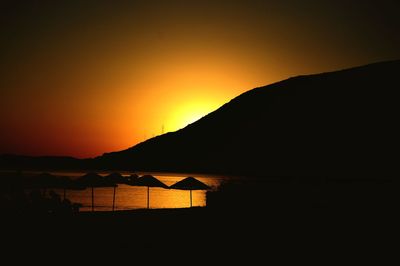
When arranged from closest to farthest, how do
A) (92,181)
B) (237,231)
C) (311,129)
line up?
(237,231)
(92,181)
(311,129)

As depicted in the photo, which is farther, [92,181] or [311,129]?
[311,129]

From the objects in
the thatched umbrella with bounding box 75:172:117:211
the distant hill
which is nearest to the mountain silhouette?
the distant hill

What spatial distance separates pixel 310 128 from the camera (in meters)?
122

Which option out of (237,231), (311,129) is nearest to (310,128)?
(311,129)

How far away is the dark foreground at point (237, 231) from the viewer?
993cm

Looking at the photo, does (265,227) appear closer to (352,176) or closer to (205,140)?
(352,176)

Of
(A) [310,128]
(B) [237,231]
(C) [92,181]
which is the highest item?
(A) [310,128]

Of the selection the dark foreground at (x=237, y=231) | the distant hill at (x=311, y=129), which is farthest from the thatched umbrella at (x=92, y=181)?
the distant hill at (x=311, y=129)

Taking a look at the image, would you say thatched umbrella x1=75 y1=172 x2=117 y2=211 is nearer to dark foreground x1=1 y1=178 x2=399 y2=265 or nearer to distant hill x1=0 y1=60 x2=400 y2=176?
dark foreground x1=1 y1=178 x2=399 y2=265

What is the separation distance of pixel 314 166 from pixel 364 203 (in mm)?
100753

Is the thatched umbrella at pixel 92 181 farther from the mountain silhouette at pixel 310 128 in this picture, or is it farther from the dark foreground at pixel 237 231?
the mountain silhouette at pixel 310 128

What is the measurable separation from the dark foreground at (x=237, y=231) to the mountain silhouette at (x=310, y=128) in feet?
237

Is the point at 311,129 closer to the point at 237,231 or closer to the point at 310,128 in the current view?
the point at 310,128

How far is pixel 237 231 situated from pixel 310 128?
113 m
